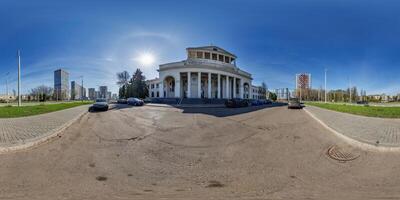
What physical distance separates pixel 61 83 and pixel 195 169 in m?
78.7

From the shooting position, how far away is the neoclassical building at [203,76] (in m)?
47.8

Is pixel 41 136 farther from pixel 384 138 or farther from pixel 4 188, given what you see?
pixel 384 138

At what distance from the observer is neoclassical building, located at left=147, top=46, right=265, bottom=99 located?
157ft

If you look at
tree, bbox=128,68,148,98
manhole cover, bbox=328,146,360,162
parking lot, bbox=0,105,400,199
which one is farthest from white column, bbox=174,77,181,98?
manhole cover, bbox=328,146,360,162

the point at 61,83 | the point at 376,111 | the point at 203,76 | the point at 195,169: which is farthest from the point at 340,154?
the point at 61,83

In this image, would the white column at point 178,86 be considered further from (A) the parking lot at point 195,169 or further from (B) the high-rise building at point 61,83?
(A) the parking lot at point 195,169

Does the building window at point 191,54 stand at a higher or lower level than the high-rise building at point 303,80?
higher

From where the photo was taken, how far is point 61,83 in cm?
7094

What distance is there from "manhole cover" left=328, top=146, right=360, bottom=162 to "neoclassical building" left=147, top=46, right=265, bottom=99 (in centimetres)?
4044

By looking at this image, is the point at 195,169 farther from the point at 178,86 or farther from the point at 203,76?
the point at 203,76

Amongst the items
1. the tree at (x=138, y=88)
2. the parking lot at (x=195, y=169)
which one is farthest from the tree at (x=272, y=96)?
the parking lot at (x=195, y=169)

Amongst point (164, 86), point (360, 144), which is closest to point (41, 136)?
point (360, 144)

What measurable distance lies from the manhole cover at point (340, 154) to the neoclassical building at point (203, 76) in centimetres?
4044

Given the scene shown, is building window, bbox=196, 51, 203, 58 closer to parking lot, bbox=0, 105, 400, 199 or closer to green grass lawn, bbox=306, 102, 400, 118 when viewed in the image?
green grass lawn, bbox=306, 102, 400, 118
